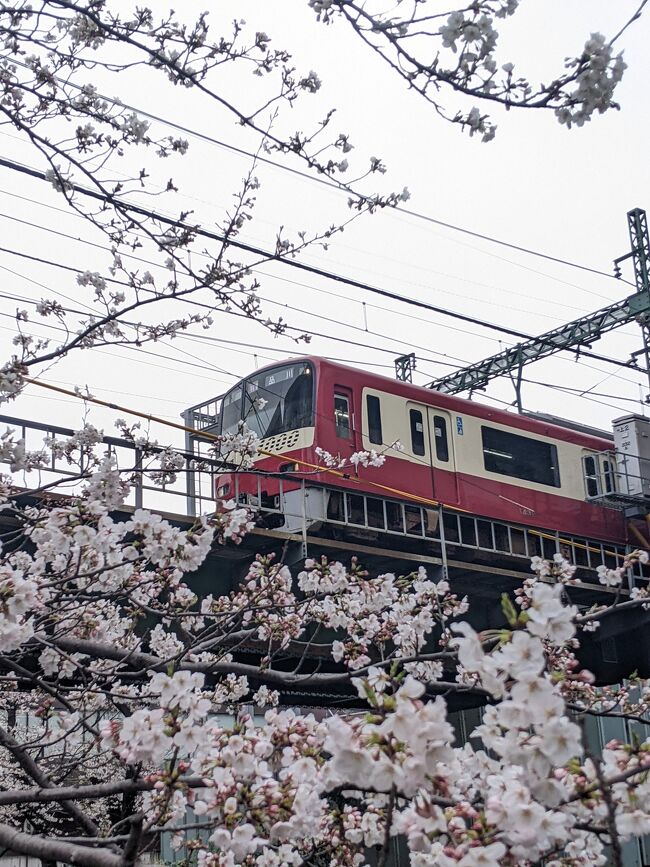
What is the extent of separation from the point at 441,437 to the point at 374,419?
149 centimetres

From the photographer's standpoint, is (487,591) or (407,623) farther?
(487,591)

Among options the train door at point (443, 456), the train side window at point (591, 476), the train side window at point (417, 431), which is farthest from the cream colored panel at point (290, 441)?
the train side window at point (591, 476)

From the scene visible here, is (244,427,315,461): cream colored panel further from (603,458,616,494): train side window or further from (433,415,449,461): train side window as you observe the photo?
(603,458,616,494): train side window

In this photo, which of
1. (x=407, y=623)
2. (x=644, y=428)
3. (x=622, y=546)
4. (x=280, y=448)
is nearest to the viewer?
(x=407, y=623)

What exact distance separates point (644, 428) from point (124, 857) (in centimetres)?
1768

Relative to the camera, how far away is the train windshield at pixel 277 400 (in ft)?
48.2

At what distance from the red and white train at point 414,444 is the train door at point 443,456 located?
16mm

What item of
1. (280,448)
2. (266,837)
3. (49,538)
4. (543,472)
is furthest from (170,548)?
(543,472)

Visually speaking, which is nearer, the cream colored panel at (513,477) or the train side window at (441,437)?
the train side window at (441,437)

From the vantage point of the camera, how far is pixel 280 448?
580 inches

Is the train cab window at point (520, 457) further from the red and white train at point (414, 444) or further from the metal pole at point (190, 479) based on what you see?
the metal pole at point (190, 479)

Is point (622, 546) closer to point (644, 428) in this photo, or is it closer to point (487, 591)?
point (644, 428)

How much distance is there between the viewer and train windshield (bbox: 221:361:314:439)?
1470cm

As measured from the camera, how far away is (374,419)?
15.4m
